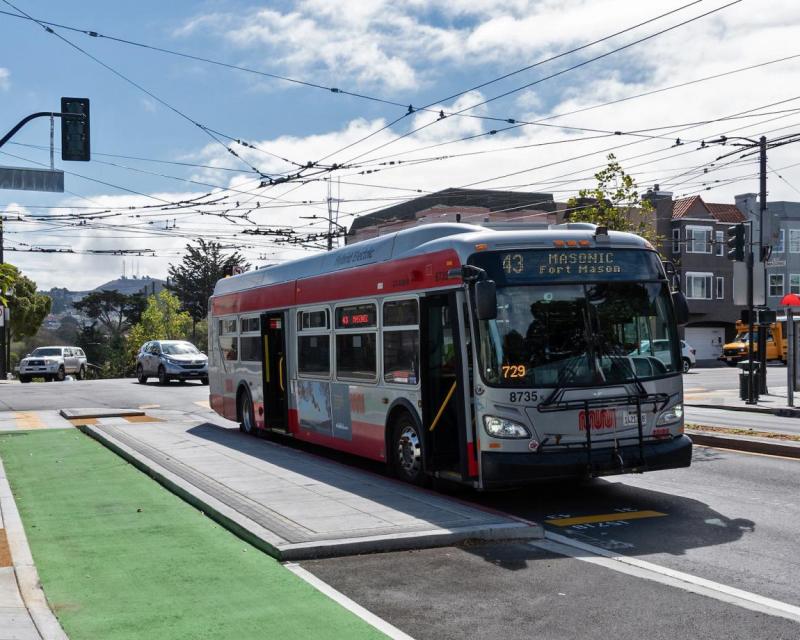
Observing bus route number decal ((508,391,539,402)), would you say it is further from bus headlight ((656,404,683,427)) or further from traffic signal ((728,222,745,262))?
traffic signal ((728,222,745,262))

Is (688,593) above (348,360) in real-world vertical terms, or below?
below

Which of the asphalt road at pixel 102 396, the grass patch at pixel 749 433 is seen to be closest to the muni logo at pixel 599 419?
the grass patch at pixel 749 433

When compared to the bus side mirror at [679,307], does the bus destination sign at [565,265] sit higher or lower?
higher

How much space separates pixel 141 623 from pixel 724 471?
8879 millimetres

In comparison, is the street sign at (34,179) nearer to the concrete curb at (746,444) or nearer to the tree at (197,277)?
the concrete curb at (746,444)

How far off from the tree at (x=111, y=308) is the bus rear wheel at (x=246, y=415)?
84186mm

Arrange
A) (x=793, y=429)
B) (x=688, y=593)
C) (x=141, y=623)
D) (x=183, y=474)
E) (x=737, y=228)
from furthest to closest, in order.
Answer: (x=737, y=228) → (x=793, y=429) → (x=183, y=474) → (x=688, y=593) → (x=141, y=623)

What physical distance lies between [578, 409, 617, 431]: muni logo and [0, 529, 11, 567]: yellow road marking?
5.29m

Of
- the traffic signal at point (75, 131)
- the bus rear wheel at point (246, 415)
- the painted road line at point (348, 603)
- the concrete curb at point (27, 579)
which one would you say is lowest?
the painted road line at point (348, 603)

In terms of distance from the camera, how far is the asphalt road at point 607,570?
19.7 ft

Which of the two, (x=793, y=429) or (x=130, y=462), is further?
(x=793, y=429)

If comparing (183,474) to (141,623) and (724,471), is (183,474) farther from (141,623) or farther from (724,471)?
(724,471)

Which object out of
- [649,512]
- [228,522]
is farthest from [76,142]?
[649,512]

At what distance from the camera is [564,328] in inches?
385
